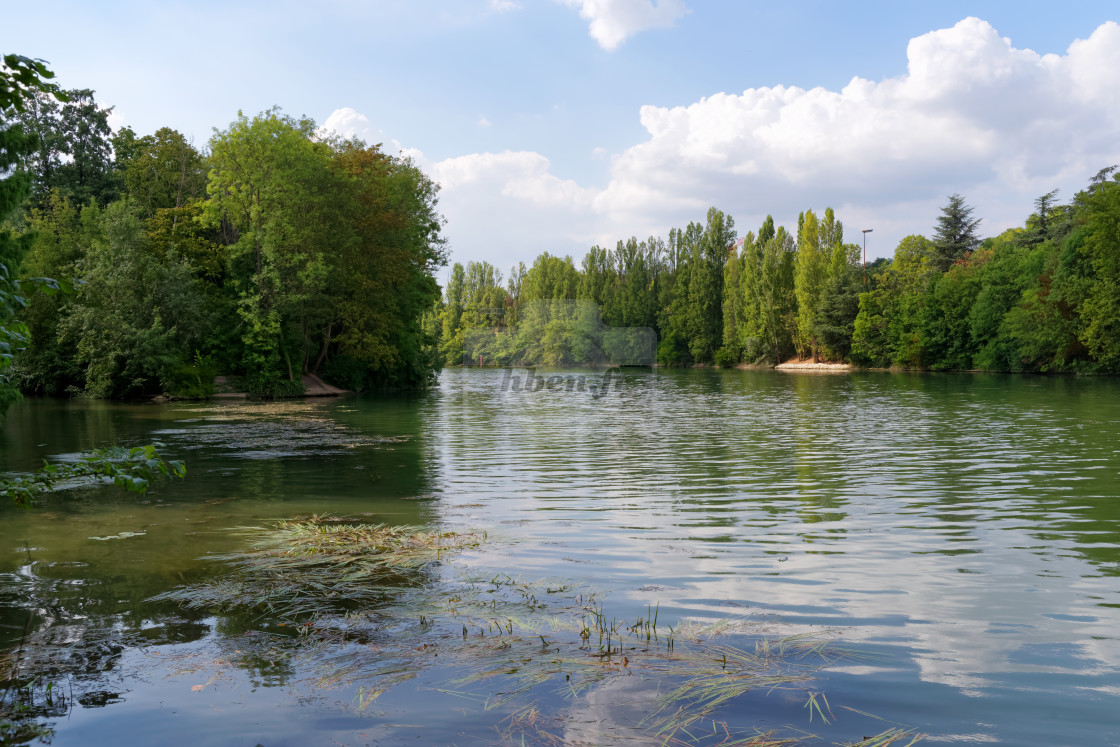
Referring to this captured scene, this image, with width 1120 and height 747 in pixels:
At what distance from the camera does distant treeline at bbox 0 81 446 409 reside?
40812 mm

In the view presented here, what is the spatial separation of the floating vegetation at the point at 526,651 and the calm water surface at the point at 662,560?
0.38 feet

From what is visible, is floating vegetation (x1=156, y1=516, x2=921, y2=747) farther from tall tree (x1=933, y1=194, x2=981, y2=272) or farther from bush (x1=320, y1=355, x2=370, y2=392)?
tall tree (x1=933, y1=194, x2=981, y2=272)

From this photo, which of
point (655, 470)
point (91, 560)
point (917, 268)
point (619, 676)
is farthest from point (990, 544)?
point (917, 268)

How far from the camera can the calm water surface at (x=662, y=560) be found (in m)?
4.86

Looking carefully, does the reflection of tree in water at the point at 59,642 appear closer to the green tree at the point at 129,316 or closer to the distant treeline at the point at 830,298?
the green tree at the point at 129,316

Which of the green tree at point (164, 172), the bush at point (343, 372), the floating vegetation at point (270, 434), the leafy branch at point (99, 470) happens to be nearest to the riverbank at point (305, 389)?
the bush at point (343, 372)

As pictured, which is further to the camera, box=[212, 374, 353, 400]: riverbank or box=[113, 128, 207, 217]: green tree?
box=[113, 128, 207, 217]: green tree

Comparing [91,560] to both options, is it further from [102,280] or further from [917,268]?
[917,268]

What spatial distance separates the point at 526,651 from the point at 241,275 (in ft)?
142

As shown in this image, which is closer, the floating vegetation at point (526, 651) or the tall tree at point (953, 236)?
the floating vegetation at point (526, 651)

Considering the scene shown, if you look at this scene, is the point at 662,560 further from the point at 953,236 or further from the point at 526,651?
the point at 953,236

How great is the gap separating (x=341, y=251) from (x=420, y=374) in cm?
1201

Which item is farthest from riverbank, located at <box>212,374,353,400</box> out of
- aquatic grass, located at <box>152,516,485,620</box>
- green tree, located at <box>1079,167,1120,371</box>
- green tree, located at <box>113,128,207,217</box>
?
green tree, located at <box>1079,167,1120,371</box>

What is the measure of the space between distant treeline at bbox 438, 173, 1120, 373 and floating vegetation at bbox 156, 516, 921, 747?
56.6 m
